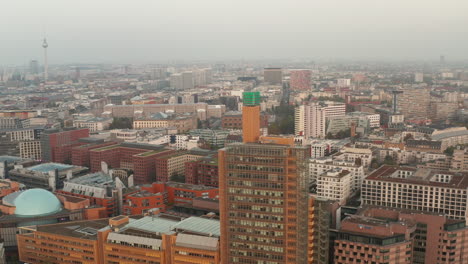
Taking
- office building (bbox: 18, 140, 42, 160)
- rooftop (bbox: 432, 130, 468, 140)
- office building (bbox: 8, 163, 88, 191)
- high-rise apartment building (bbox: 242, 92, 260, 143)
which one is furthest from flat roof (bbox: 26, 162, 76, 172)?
rooftop (bbox: 432, 130, 468, 140)

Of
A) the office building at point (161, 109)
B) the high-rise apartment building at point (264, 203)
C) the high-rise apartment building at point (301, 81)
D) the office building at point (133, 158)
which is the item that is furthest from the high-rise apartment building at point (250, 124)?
the high-rise apartment building at point (301, 81)

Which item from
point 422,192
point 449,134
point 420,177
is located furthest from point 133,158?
point 449,134

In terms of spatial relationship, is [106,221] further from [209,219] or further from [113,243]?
[209,219]

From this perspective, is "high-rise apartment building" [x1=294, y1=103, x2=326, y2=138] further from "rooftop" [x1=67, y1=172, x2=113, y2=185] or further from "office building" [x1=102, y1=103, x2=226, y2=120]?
"rooftop" [x1=67, y1=172, x2=113, y2=185]

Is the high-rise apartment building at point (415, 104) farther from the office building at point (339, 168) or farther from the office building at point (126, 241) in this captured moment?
the office building at point (126, 241)

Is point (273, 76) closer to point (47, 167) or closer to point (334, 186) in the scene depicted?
point (47, 167)

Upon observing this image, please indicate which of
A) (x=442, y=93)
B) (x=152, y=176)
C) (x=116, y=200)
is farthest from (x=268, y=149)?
(x=442, y=93)

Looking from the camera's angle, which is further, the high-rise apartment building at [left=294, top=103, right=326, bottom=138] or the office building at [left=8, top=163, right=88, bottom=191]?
the high-rise apartment building at [left=294, top=103, right=326, bottom=138]
